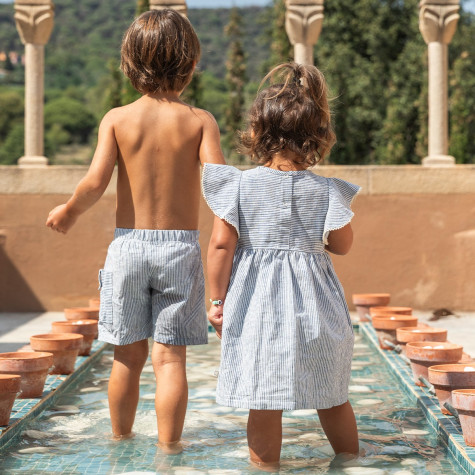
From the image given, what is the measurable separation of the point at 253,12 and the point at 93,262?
7866 cm

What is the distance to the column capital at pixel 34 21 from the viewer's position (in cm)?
761

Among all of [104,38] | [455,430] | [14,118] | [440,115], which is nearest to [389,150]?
[440,115]

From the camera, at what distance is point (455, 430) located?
3.30 metres

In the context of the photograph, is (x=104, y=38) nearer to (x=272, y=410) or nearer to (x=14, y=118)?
(x=14, y=118)

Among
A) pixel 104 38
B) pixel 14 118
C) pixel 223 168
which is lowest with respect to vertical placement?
pixel 223 168

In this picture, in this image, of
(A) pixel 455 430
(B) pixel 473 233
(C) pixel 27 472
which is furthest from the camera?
(B) pixel 473 233

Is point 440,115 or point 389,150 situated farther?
point 389,150

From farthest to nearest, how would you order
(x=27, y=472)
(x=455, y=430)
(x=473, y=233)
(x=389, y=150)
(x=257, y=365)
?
(x=389, y=150), (x=473, y=233), (x=455, y=430), (x=27, y=472), (x=257, y=365)

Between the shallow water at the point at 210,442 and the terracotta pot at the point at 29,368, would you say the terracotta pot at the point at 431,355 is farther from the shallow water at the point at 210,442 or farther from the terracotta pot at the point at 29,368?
the terracotta pot at the point at 29,368

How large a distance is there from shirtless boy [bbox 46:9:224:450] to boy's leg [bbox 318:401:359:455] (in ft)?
1.69

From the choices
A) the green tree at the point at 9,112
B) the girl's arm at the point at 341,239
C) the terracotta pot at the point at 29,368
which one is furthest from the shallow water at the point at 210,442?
the green tree at the point at 9,112

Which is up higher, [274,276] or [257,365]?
[274,276]

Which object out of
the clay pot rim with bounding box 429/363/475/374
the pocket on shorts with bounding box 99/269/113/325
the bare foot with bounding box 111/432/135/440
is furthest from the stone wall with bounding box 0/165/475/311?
the pocket on shorts with bounding box 99/269/113/325

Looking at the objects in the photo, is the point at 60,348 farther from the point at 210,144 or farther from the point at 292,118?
the point at 292,118
